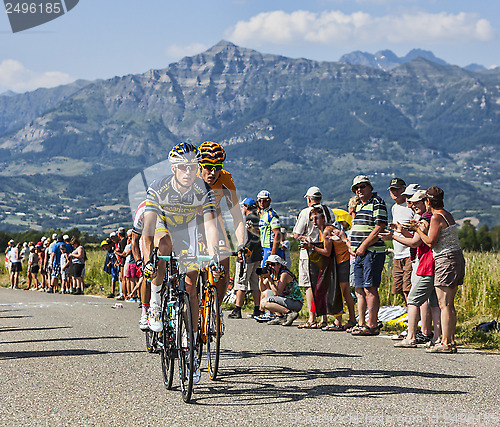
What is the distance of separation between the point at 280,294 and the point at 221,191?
16.0ft

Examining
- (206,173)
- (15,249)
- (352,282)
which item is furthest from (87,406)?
(15,249)

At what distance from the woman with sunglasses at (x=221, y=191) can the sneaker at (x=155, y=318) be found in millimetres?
586

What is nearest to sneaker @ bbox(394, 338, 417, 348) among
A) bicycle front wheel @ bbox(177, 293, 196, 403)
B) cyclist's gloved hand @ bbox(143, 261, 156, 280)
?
bicycle front wheel @ bbox(177, 293, 196, 403)

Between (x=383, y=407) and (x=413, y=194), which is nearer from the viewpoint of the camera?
(x=383, y=407)

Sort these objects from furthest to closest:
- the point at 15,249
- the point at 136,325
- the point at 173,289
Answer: the point at 15,249 < the point at 136,325 < the point at 173,289

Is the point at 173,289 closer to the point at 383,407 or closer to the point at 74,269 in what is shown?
the point at 383,407

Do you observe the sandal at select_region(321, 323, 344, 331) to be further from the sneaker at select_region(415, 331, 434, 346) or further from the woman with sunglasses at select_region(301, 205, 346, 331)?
the sneaker at select_region(415, 331, 434, 346)

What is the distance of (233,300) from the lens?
16875 mm

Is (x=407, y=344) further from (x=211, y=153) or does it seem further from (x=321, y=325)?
(x=211, y=153)

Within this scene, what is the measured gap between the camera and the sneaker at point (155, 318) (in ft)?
21.9

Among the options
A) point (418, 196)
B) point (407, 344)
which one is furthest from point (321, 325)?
point (418, 196)

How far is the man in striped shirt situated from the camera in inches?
434

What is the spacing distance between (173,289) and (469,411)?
2.62 m

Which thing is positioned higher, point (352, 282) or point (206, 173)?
point (206, 173)
